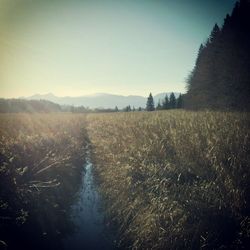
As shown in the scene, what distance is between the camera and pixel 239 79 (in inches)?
1113

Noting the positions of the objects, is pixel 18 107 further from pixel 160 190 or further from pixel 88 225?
pixel 160 190

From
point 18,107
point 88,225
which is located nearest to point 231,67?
point 88,225

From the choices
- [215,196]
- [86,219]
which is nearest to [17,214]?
[86,219]

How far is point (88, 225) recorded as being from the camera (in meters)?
7.58

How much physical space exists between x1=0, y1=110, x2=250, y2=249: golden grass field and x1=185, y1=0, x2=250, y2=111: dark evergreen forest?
18.9 metres

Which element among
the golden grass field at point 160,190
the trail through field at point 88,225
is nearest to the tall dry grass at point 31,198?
the golden grass field at point 160,190

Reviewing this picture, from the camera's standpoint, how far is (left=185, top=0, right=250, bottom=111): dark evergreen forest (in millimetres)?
27906

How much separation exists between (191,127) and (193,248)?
6680 millimetres

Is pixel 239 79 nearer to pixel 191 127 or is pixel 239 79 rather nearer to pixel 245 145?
pixel 191 127

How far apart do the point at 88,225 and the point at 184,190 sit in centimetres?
293

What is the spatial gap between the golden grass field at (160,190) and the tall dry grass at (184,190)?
18 millimetres

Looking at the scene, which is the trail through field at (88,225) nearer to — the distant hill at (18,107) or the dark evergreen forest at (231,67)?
the dark evergreen forest at (231,67)

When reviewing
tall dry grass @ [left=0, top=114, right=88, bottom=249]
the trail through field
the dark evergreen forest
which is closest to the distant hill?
the dark evergreen forest

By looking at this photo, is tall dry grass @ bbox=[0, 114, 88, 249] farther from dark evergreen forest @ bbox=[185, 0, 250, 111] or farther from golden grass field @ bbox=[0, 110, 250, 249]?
dark evergreen forest @ bbox=[185, 0, 250, 111]
